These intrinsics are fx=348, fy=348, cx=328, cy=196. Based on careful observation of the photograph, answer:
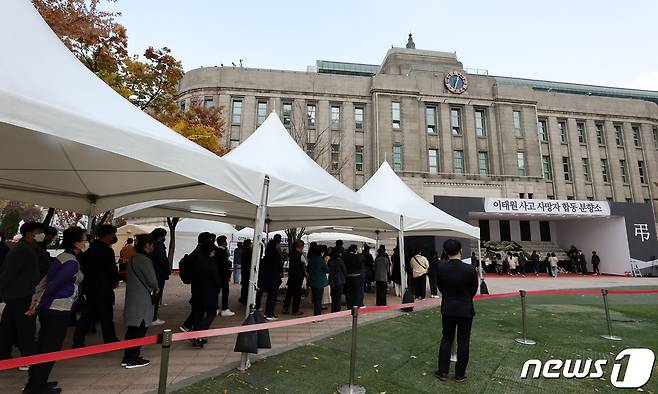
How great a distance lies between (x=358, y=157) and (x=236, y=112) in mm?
12198

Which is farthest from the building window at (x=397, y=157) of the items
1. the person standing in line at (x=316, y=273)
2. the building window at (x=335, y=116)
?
the person standing in line at (x=316, y=273)

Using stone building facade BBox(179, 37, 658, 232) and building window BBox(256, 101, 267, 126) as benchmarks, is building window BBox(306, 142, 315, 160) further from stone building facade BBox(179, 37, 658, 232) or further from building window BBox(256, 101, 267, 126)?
building window BBox(256, 101, 267, 126)

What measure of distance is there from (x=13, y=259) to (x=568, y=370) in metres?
7.23

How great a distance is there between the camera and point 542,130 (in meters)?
36.8

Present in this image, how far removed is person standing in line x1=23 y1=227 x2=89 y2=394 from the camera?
353 centimetres

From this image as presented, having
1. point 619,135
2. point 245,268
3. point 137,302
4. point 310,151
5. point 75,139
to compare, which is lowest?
point 137,302

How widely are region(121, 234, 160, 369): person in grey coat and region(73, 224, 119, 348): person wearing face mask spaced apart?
0.53 metres

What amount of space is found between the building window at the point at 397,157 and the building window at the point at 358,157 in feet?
Answer: 10.1

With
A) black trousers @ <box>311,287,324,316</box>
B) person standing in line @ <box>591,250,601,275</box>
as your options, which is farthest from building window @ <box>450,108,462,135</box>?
black trousers @ <box>311,287,324,316</box>

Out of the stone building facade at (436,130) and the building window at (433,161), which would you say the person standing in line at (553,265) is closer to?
the stone building facade at (436,130)

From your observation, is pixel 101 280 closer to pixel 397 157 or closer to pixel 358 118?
pixel 397 157

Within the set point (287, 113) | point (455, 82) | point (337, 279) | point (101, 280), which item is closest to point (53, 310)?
point (101, 280)

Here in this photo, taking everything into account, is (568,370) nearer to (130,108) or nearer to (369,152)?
(130,108)

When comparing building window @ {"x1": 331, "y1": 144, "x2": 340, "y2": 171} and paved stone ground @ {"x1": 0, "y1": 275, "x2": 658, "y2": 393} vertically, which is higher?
building window @ {"x1": 331, "y1": 144, "x2": 340, "y2": 171}
